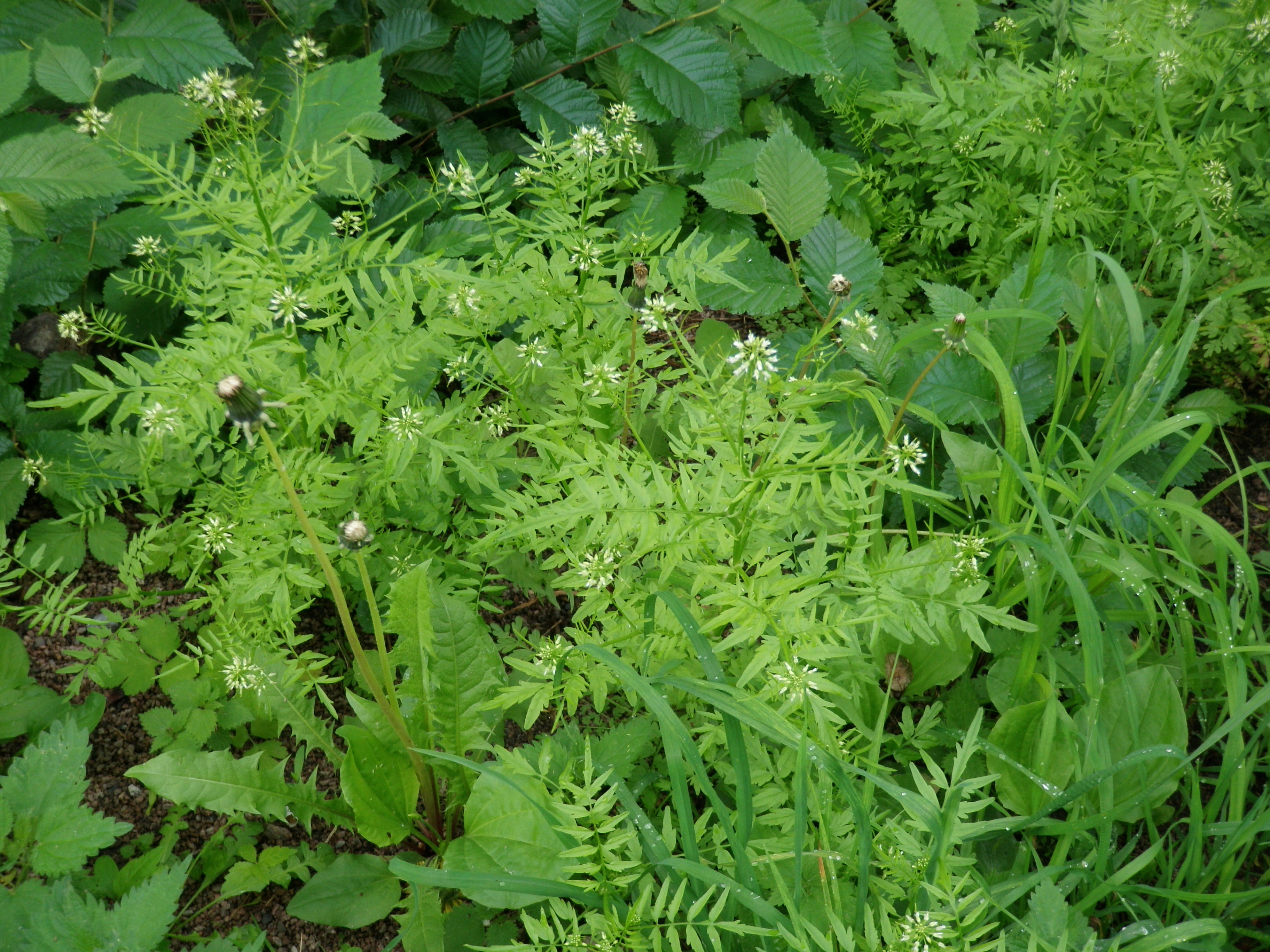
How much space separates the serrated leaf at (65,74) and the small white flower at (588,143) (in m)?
1.12

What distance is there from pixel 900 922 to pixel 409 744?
35.7 inches

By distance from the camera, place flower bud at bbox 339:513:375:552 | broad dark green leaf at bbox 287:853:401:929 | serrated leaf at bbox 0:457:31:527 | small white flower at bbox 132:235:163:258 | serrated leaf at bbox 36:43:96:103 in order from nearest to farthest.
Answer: flower bud at bbox 339:513:375:552
broad dark green leaf at bbox 287:853:401:929
small white flower at bbox 132:235:163:258
serrated leaf at bbox 36:43:96:103
serrated leaf at bbox 0:457:31:527

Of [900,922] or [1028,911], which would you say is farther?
[1028,911]

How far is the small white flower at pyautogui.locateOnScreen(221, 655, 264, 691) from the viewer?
1698mm

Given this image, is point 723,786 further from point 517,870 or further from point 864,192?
point 864,192

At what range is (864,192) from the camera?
2828 mm

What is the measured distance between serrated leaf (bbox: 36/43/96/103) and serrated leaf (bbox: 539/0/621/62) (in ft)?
4.39

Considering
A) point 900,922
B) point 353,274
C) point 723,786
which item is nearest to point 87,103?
point 353,274

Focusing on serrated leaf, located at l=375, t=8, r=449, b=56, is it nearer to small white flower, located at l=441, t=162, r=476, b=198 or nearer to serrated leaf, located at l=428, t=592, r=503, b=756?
small white flower, located at l=441, t=162, r=476, b=198

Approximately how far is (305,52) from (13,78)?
626mm

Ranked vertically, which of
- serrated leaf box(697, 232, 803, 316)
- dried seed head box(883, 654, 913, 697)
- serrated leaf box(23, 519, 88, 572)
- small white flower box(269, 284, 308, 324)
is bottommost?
dried seed head box(883, 654, 913, 697)

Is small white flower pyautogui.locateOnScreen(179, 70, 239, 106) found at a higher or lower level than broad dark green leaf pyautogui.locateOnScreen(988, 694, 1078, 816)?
higher

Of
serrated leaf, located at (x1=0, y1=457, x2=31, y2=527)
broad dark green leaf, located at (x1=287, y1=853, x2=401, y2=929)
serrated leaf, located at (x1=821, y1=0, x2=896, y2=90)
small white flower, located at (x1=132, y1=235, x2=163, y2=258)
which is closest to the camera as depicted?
broad dark green leaf, located at (x1=287, y1=853, x2=401, y2=929)

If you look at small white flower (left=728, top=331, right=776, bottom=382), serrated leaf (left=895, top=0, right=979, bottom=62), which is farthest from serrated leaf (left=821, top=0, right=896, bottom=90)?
small white flower (left=728, top=331, right=776, bottom=382)
